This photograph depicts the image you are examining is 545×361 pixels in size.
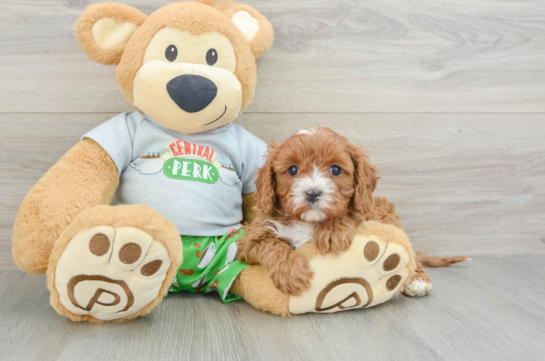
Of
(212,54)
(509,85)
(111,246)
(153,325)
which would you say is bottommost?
(153,325)

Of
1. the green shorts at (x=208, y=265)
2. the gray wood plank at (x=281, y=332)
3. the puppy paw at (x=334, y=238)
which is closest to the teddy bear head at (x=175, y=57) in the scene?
the green shorts at (x=208, y=265)

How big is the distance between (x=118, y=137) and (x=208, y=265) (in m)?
0.48

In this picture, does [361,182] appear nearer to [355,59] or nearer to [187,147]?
[187,147]

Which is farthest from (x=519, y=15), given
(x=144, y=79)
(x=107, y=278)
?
(x=107, y=278)

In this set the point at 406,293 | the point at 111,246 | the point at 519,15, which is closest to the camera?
the point at 111,246

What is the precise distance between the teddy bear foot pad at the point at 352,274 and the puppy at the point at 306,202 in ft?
0.09

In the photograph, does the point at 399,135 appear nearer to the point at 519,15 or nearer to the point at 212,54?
the point at 519,15

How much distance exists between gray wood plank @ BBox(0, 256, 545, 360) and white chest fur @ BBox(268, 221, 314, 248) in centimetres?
21

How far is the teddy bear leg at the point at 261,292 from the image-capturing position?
118 centimetres

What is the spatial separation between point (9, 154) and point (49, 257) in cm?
69

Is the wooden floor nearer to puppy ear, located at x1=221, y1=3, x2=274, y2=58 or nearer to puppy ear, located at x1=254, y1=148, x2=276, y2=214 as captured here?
puppy ear, located at x1=221, y1=3, x2=274, y2=58

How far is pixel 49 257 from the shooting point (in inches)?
42.3

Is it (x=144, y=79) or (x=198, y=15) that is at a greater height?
(x=198, y=15)

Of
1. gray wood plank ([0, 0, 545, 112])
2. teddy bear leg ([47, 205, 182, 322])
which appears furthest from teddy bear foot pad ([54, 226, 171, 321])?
gray wood plank ([0, 0, 545, 112])
